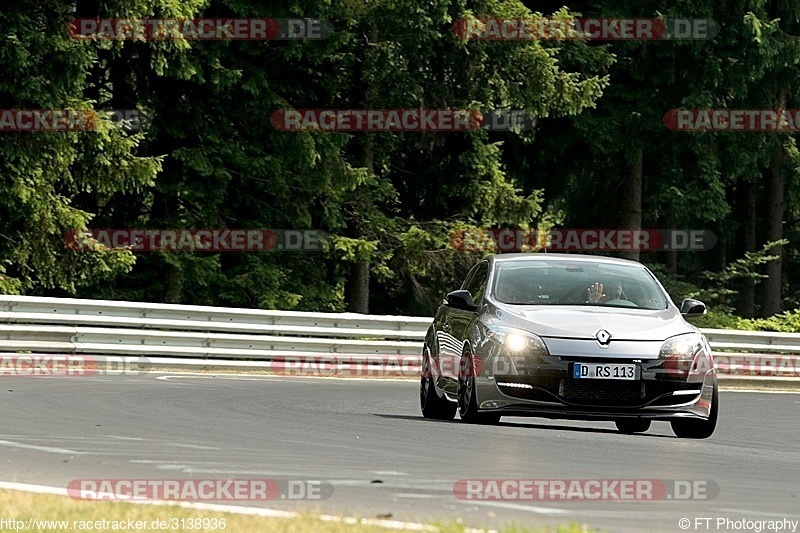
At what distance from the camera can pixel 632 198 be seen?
43.6 metres

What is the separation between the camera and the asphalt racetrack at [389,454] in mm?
8852

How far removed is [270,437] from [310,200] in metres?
21.7

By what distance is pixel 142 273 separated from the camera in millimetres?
32438

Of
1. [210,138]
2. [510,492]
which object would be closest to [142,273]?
[210,138]

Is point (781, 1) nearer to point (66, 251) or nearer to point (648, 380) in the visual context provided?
point (66, 251)
